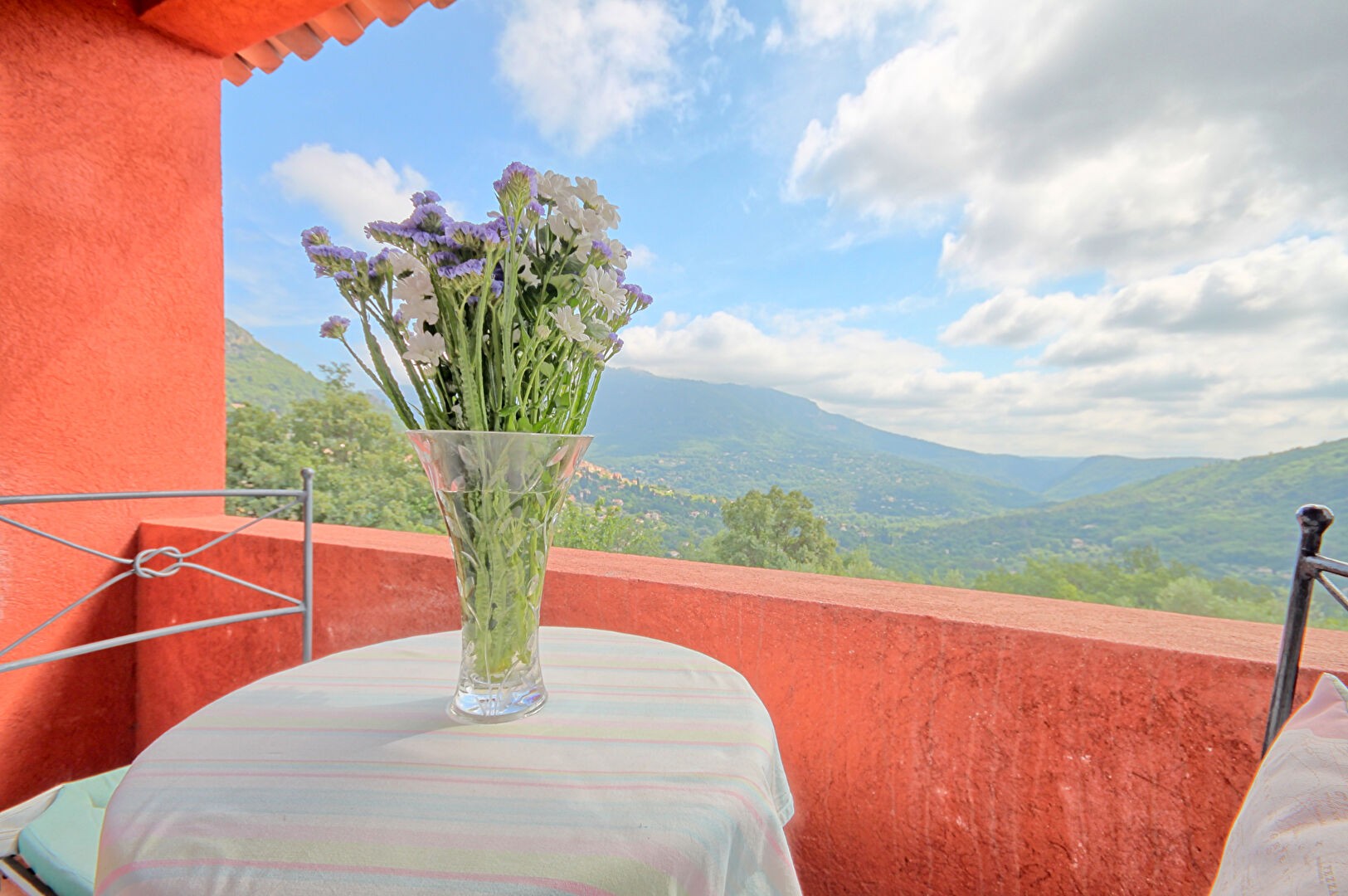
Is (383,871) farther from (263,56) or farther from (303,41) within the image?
(263,56)

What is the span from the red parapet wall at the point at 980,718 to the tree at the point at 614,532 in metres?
0.63

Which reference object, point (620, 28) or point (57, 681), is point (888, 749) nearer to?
point (57, 681)

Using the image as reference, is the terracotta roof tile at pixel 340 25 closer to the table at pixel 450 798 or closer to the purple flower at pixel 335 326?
the purple flower at pixel 335 326

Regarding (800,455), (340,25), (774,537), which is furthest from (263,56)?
(800,455)

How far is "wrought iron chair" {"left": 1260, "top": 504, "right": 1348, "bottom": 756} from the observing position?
25.9 inches

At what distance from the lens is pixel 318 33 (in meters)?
1.90

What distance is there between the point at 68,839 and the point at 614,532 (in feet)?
4.49

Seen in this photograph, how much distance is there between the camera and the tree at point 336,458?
2340mm

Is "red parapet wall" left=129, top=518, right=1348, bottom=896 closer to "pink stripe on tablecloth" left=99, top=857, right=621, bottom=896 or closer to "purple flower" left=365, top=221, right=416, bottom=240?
"pink stripe on tablecloth" left=99, top=857, right=621, bottom=896

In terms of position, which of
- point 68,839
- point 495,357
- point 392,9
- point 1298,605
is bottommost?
point 68,839

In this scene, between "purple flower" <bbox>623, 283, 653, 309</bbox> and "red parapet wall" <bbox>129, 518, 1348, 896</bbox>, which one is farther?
"red parapet wall" <bbox>129, 518, 1348, 896</bbox>

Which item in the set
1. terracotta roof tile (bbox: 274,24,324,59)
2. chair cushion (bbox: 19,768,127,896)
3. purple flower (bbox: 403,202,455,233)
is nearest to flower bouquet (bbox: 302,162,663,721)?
purple flower (bbox: 403,202,455,233)

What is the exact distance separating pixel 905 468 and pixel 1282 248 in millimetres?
1687

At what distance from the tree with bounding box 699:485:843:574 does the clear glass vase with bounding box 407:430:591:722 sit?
1330 mm
